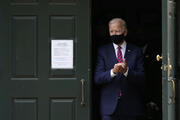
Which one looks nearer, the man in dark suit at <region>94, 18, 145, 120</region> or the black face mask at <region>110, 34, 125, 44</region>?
the man in dark suit at <region>94, 18, 145, 120</region>

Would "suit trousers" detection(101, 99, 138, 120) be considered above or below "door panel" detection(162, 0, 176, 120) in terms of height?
below

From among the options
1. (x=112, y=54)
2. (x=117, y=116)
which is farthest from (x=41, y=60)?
(x=117, y=116)

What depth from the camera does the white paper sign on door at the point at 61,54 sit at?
559 cm

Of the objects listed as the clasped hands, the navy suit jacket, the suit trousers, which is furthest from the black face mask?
the suit trousers

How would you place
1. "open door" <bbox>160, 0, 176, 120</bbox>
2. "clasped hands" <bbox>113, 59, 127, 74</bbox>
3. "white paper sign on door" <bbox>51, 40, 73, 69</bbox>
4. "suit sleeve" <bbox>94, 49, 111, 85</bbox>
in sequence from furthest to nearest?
"white paper sign on door" <bbox>51, 40, 73, 69</bbox>, "suit sleeve" <bbox>94, 49, 111, 85</bbox>, "clasped hands" <bbox>113, 59, 127, 74</bbox>, "open door" <bbox>160, 0, 176, 120</bbox>

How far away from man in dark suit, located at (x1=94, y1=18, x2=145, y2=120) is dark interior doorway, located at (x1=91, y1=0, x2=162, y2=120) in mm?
1232

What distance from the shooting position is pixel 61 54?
5.58 metres

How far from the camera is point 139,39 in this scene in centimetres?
705

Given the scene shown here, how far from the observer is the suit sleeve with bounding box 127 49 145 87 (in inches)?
215

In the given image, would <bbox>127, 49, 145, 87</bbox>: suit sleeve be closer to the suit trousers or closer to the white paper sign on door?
the suit trousers

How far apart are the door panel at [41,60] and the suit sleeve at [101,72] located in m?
0.13

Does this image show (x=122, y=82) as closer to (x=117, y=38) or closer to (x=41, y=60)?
(x=117, y=38)

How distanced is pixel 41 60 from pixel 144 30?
222cm

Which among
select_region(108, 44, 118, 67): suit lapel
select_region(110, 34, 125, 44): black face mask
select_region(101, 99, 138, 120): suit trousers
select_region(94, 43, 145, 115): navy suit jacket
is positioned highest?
select_region(110, 34, 125, 44): black face mask
